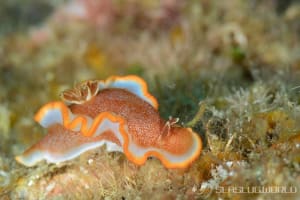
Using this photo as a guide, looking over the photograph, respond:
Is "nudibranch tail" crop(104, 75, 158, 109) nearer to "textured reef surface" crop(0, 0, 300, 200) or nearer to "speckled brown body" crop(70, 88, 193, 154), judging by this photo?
Result: "speckled brown body" crop(70, 88, 193, 154)

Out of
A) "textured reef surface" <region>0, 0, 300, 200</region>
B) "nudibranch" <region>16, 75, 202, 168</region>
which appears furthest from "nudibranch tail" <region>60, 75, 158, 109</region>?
"textured reef surface" <region>0, 0, 300, 200</region>

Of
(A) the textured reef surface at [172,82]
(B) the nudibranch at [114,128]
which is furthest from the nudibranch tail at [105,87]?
(A) the textured reef surface at [172,82]

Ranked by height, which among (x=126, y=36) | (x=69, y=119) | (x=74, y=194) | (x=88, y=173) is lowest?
(x=74, y=194)

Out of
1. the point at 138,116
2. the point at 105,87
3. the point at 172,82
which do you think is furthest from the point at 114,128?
the point at 172,82

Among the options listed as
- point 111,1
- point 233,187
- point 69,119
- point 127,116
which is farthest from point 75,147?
point 111,1

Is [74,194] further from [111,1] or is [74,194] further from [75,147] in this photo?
[111,1]

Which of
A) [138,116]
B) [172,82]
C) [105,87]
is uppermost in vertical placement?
[172,82]

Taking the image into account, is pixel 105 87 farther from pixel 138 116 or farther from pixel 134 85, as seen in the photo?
pixel 138 116
